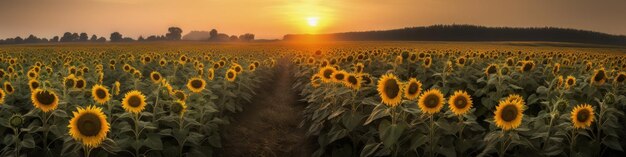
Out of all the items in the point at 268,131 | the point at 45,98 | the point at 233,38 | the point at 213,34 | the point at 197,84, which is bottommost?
the point at 233,38

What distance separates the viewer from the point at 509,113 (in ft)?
16.3

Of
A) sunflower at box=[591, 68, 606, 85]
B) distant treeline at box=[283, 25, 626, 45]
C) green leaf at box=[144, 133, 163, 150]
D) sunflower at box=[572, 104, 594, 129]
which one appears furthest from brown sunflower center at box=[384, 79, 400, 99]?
distant treeline at box=[283, 25, 626, 45]

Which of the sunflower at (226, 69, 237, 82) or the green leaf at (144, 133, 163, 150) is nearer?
the green leaf at (144, 133, 163, 150)

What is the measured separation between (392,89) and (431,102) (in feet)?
1.69

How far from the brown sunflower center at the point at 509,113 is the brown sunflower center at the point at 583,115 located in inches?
33.4

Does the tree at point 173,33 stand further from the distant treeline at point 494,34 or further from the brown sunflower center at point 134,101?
the brown sunflower center at point 134,101

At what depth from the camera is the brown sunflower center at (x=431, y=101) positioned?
5.29m

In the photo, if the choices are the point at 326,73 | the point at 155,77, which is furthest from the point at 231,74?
the point at 326,73

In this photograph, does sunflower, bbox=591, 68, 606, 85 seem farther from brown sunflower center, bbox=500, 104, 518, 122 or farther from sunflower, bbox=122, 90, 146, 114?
sunflower, bbox=122, 90, 146, 114

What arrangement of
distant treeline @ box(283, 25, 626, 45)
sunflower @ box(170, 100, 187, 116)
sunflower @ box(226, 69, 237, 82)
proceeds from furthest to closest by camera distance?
distant treeline @ box(283, 25, 626, 45) < sunflower @ box(226, 69, 237, 82) < sunflower @ box(170, 100, 187, 116)

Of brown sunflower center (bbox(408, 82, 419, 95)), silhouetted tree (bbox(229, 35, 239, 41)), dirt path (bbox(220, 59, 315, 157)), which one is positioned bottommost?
silhouetted tree (bbox(229, 35, 239, 41))

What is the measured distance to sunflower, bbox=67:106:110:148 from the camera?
4616 mm

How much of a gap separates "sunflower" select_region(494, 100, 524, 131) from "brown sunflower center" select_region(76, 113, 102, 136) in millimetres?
4146

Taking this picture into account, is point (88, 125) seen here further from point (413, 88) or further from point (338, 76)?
point (338, 76)
